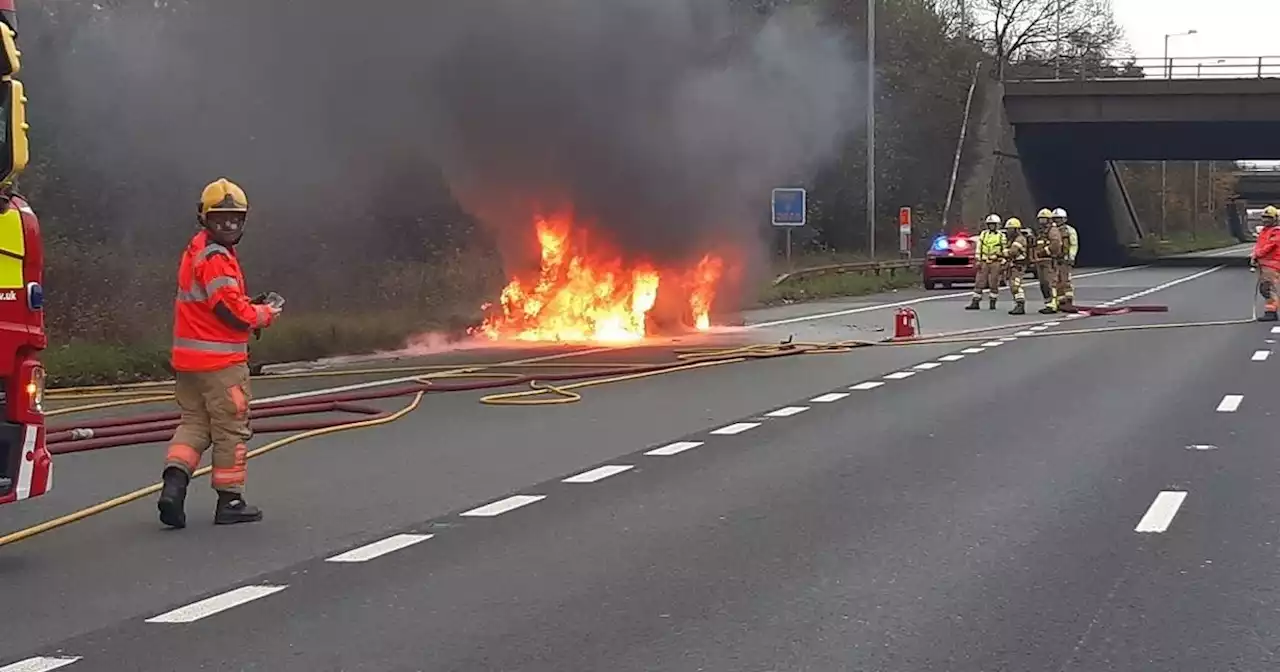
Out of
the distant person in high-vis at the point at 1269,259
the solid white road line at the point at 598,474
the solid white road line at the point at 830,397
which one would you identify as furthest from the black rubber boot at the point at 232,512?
the distant person in high-vis at the point at 1269,259

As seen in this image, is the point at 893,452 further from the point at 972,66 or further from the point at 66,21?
the point at 972,66

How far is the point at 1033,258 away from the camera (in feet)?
Result: 94.9

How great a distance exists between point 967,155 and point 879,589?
50.6 metres

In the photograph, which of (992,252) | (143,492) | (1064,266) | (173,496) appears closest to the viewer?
(173,496)

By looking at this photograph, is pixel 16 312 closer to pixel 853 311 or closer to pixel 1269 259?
pixel 1269 259

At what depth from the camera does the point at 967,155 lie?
55.9m

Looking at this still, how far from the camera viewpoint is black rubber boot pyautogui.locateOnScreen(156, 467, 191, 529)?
8.19m

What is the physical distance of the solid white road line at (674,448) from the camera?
1084 cm

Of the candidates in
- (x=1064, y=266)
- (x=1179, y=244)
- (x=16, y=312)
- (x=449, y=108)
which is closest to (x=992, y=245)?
(x=1064, y=266)

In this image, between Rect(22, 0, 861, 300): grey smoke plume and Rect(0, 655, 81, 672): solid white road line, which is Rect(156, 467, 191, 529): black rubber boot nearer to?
Rect(0, 655, 81, 672): solid white road line

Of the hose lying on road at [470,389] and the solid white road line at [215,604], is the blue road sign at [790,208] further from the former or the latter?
the solid white road line at [215,604]

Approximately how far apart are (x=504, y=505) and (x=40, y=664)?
Result: 11.4ft

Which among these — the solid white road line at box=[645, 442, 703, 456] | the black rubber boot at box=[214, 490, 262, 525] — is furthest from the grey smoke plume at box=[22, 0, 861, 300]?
the black rubber boot at box=[214, 490, 262, 525]

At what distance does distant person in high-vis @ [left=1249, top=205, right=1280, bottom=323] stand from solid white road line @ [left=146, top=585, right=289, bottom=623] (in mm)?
19204
